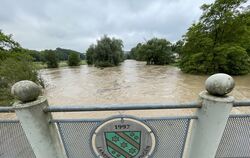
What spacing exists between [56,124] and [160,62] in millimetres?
34463

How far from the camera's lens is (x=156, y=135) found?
4.20ft

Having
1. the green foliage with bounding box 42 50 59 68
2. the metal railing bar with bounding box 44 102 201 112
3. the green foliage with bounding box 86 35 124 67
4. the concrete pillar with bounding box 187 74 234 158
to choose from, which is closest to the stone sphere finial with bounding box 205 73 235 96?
the concrete pillar with bounding box 187 74 234 158

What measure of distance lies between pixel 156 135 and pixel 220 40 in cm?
1677

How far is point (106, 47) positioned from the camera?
3250 centimetres

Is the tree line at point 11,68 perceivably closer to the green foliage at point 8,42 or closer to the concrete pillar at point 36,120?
the green foliage at point 8,42

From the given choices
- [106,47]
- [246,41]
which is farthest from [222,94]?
[106,47]

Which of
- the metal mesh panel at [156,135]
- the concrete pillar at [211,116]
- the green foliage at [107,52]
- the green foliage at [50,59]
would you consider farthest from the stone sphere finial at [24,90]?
the green foliage at [50,59]

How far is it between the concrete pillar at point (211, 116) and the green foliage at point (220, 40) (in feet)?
48.7

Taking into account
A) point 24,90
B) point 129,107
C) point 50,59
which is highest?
point 24,90

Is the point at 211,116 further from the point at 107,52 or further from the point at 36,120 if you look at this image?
the point at 107,52

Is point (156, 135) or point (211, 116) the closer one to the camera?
point (211, 116)

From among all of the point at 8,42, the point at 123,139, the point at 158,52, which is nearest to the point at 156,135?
the point at 123,139

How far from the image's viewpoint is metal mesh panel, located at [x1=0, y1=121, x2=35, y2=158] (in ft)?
4.62

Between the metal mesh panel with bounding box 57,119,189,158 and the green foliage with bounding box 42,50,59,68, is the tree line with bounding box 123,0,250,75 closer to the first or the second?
the metal mesh panel with bounding box 57,119,189,158
